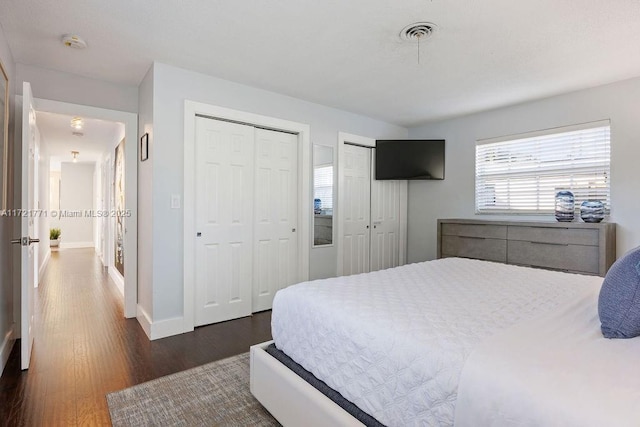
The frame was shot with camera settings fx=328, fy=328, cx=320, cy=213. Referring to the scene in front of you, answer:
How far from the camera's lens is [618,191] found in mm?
3256

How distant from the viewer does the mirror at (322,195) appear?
4.03m

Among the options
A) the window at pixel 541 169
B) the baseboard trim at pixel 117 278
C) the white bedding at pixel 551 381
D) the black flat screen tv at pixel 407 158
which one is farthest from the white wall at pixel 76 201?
the white bedding at pixel 551 381

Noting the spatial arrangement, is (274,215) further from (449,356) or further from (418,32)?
(449,356)

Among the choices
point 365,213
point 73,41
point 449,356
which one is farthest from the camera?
point 365,213

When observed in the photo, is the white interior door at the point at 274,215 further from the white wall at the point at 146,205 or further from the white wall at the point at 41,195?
the white wall at the point at 41,195

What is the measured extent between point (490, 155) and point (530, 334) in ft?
11.8

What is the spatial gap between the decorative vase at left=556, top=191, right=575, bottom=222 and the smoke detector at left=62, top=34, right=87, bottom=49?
182 inches

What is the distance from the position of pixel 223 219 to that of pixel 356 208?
1878mm

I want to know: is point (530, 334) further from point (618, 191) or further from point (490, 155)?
point (490, 155)

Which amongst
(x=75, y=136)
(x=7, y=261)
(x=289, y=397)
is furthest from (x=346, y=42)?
(x=75, y=136)

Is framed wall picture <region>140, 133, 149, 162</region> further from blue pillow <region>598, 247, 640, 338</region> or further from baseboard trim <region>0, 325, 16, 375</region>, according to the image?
blue pillow <region>598, 247, 640, 338</region>

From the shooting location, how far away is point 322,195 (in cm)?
408

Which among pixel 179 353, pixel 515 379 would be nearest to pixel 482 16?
pixel 515 379

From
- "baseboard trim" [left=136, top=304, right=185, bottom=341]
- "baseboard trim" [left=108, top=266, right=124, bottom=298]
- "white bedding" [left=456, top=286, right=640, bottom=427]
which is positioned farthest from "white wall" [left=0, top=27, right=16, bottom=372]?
"white bedding" [left=456, top=286, right=640, bottom=427]
